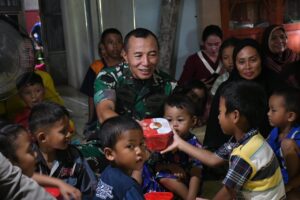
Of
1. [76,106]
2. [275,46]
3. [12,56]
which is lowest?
[76,106]

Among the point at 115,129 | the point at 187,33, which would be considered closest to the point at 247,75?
the point at 115,129

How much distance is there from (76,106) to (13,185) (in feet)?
17.0

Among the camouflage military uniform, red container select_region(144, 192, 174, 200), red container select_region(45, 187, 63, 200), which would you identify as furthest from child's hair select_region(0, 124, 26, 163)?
the camouflage military uniform

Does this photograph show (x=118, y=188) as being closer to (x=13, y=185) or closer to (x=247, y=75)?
(x=13, y=185)

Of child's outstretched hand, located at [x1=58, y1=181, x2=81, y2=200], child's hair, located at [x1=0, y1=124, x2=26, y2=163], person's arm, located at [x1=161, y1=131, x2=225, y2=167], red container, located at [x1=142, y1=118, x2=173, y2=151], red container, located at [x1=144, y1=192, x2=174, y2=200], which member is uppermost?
child's hair, located at [x1=0, y1=124, x2=26, y2=163]

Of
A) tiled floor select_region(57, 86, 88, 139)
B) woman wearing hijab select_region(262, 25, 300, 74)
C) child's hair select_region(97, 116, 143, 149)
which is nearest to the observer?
child's hair select_region(97, 116, 143, 149)

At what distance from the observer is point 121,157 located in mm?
2125

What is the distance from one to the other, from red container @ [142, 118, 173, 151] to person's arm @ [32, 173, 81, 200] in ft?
1.71

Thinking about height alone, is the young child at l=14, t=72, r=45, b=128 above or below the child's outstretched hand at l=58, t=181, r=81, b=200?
above

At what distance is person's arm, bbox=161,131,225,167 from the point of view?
2.60 meters

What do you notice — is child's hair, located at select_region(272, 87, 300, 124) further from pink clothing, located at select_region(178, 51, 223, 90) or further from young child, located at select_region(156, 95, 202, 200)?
pink clothing, located at select_region(178, 51, 223, 90)

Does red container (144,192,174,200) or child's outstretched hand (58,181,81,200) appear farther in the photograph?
red container (144,192,174,200)

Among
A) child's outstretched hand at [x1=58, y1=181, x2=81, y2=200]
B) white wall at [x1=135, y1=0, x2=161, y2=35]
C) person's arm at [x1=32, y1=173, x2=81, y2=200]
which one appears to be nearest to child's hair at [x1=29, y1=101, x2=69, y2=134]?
person's arm at [x1=32, y1=173, x2=81, y2=200]

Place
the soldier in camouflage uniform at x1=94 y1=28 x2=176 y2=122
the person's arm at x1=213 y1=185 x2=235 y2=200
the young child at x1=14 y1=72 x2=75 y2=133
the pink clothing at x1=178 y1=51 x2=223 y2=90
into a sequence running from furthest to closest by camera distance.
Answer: the pink clothing at x1=178 y1=51 x2=223 y2=90 < the young child at x1=14 y1=72 x2=75 y2=133 < the soldier in camouflage uniform at x1=94 y1=28 x2=176 y2=122 < the person's arm at x1=213 y1=185 x2=235 y2=200
